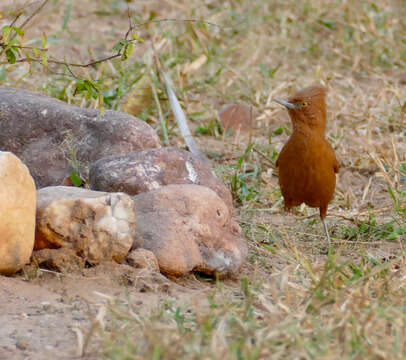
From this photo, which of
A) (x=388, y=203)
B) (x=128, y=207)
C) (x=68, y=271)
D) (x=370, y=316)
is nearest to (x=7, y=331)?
(x=68, y=271)

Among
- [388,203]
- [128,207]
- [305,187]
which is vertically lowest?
[388,203]

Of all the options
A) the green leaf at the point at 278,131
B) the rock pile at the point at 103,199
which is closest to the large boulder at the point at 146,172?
the rock pile at the point at 103,199

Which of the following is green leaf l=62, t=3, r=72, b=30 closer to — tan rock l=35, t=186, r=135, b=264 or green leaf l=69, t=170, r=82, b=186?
green leaf l=69, t=170, r=82, b=186

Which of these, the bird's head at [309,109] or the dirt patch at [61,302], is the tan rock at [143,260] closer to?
the dirt patch at [61,302]

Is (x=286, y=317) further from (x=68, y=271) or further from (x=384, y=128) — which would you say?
(x=384, y=128)

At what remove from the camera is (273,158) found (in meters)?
6.33

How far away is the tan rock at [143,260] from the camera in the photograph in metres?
3.70

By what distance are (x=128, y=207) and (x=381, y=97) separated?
14.7 ft

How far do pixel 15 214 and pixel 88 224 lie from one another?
14.7 inches

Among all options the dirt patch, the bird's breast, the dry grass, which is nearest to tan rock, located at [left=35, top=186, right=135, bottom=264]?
the dirt patch

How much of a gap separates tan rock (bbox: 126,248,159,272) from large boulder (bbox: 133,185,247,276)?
2.3 inches

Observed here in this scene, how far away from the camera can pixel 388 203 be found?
18.6 ft

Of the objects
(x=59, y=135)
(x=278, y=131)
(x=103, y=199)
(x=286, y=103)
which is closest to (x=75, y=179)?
(x=59, y=135)

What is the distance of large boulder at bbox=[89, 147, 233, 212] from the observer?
4180 mm
